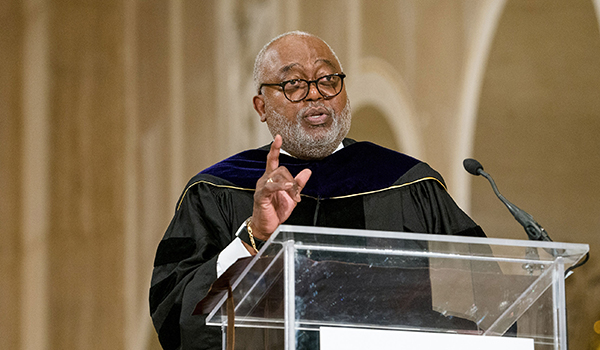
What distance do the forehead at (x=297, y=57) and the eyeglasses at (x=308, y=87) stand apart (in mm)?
57

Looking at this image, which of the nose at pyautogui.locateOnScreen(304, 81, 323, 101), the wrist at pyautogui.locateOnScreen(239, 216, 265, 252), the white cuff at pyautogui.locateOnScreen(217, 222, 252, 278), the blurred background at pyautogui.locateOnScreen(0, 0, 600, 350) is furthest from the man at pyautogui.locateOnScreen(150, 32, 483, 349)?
the blurred background at pyautogui.locateOnScreen(0, 0, 600, 350)

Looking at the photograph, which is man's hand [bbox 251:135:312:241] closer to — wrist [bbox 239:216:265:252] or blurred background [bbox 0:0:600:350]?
wrist [bbox 239:216:265:252]

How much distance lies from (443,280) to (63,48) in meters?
6.63

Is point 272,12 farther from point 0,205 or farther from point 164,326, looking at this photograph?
point 164,326

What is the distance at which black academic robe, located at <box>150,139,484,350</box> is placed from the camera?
306cm

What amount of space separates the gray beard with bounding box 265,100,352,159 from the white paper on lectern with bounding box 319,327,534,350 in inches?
66.5

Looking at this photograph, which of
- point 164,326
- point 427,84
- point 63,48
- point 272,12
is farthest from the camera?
point 63,48

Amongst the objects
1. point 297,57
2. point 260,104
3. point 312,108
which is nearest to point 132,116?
point 260,104

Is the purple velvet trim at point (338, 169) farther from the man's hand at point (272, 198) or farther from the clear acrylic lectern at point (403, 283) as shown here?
the clear acrylic lectern at point (403, 283)

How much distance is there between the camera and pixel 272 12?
664cm

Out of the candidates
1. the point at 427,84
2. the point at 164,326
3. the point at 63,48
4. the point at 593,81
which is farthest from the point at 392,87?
the point at 63,48

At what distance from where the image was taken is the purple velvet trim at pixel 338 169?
3318 mm

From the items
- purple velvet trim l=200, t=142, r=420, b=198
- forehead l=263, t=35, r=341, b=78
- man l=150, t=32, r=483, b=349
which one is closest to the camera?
man l=150, t=32, r=483, b=349

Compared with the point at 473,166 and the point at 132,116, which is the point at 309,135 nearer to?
the point at 473,166
